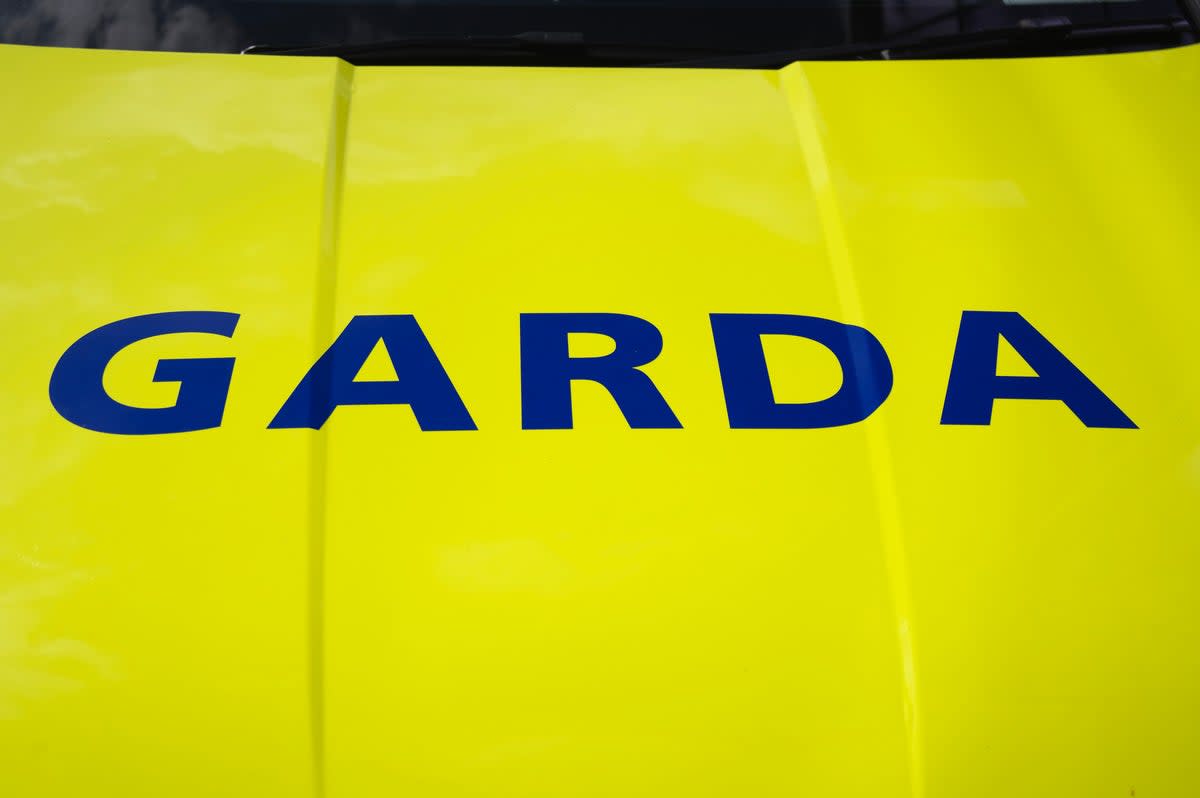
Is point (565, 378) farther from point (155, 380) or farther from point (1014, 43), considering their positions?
point (1014, 43)

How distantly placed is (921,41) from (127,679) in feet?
4.79

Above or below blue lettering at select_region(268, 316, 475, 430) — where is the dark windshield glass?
above

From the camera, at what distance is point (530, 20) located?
186 centimetres

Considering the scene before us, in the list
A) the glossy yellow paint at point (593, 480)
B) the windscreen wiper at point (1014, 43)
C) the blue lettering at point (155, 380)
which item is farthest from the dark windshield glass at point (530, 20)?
the blue lettering at point (155, 380)

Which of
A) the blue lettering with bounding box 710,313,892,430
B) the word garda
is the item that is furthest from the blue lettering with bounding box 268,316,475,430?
the blue lettering with bounding box 710,313,892,430

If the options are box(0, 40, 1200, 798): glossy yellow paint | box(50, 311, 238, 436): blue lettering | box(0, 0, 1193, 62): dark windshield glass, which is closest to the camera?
box(0, 40, 1200, 798): glossy yellow paint

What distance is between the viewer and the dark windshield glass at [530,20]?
1812 mm

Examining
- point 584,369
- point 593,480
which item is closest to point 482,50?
point 584,369

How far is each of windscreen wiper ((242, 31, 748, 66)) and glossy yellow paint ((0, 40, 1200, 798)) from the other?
0.21 meters

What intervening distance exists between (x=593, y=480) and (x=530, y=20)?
95 centimetres

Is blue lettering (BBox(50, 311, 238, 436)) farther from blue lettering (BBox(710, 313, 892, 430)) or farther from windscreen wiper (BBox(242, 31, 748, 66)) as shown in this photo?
windscreen wiper (BBox(242, 31, 748, 66))

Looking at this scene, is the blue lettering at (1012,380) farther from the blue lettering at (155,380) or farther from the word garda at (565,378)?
the blue lettering at (155,380)

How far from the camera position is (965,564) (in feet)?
3.80

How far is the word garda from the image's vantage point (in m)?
1.24
